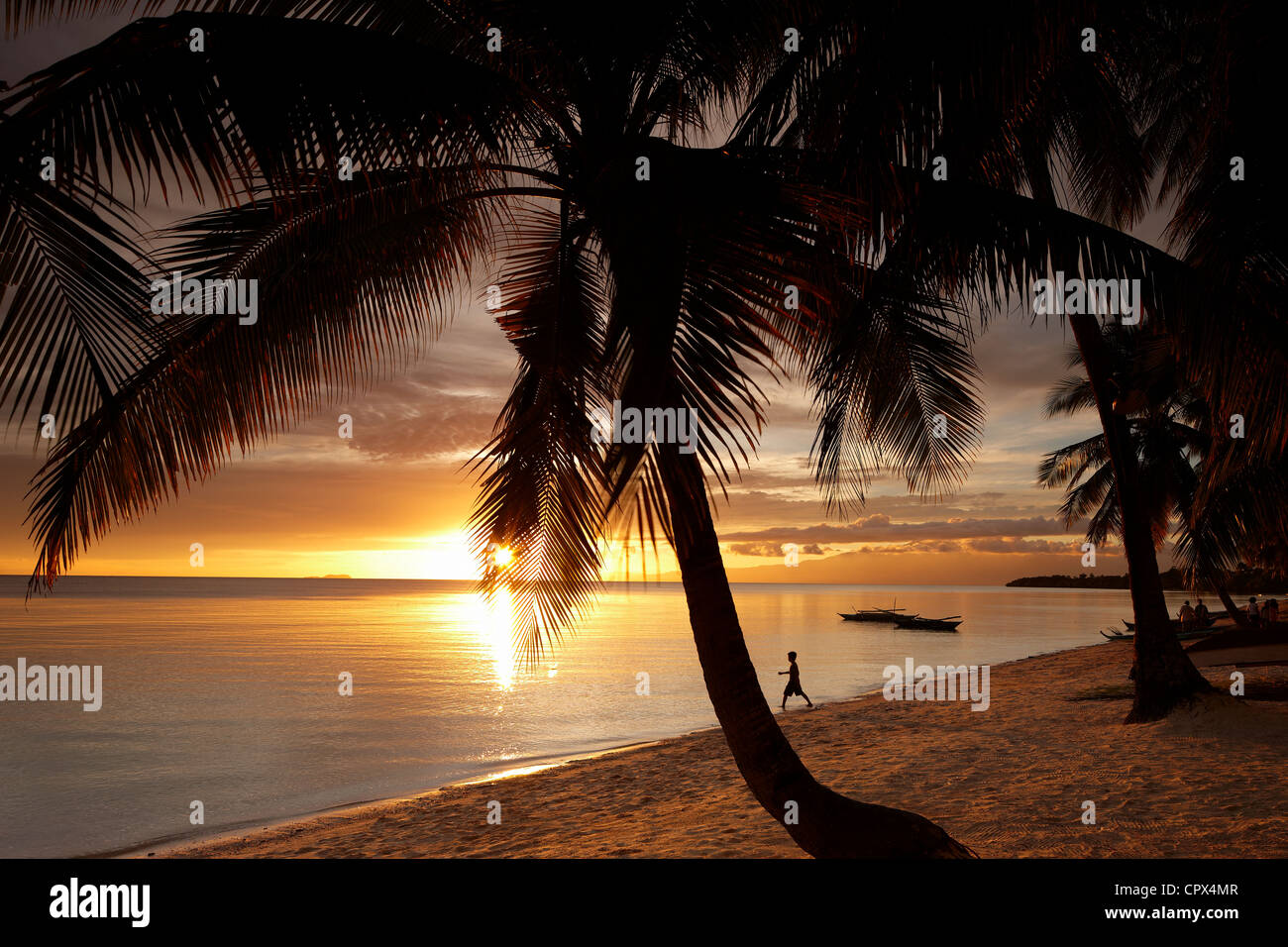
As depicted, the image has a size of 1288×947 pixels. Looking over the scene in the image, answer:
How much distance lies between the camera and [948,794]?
7.66 metres

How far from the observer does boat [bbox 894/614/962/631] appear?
1987 inches

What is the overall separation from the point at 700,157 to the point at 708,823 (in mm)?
6640

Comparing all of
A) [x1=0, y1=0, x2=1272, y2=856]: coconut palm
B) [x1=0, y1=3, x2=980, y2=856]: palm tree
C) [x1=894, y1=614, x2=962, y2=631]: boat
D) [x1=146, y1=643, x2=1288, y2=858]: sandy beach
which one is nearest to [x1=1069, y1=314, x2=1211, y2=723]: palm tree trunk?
[x1=146, y1=643, x2=1288, y2=858]: sandy beach

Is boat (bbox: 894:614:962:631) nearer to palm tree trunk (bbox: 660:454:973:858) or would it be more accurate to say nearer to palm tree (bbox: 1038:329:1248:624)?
palm tree (bbox: 1038:329:1248:624)

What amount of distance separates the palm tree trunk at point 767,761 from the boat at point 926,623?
4925 cm

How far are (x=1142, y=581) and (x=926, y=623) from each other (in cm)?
4533

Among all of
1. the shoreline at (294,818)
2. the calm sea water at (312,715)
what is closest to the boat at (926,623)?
the calm sea water at (312,715)

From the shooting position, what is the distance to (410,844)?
8750 millimetres

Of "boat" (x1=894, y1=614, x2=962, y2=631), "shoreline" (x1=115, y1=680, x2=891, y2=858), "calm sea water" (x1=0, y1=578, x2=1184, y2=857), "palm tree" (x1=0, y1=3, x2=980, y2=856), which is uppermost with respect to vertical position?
"palm tree" (x1=0, y1=3, x2=980, y2=856)

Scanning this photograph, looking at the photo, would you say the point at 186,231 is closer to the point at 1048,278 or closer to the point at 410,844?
the point at 1048,278

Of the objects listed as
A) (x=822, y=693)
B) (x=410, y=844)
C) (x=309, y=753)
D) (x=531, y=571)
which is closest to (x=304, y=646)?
(x=309, y=753)

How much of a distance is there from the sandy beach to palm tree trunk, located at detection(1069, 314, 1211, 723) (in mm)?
330

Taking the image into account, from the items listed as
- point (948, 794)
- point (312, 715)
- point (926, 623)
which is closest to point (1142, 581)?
point (948, 794)

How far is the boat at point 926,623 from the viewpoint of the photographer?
5046 centimetres
